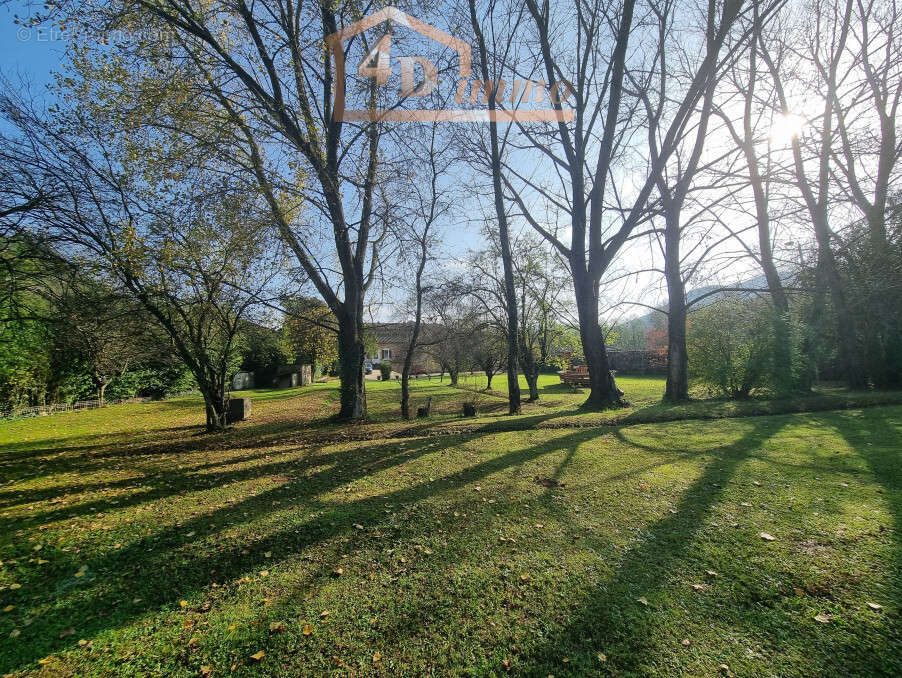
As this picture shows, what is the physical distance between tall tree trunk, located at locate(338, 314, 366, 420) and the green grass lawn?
191 inches

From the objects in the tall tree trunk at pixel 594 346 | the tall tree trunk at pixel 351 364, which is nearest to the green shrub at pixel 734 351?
the tall tree trunk at pixel 594 346

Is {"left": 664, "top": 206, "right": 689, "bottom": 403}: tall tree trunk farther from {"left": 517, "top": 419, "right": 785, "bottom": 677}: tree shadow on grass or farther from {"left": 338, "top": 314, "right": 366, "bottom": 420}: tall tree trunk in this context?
{"left": 338, "top": 314, "right": 366, "bottom": 420}: tall tree trunk

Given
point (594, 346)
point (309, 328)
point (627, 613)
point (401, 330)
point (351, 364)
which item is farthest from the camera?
point (401, 330)

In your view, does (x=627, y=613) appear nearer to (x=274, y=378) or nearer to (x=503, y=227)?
(x=503, y=227)

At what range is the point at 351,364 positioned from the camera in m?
10.4

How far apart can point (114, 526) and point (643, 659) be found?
16.2ft

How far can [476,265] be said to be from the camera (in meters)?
19.9

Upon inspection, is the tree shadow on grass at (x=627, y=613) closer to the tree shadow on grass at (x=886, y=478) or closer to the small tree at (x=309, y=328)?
the tree shadow on grass at (x=886, y=478)

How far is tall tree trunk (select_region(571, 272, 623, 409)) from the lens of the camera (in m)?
10.7

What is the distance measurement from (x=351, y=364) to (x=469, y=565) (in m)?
8.20

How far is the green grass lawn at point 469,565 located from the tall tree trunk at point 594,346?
4794 millimetres

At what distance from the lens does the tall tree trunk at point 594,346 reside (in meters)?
10.7

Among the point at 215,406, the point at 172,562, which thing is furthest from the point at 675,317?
the point at 215,406

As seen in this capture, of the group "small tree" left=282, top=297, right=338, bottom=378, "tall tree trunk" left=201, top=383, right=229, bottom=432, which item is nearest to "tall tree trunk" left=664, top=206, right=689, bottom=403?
"small tree" left=282, top=297, right=338, bottom=378
